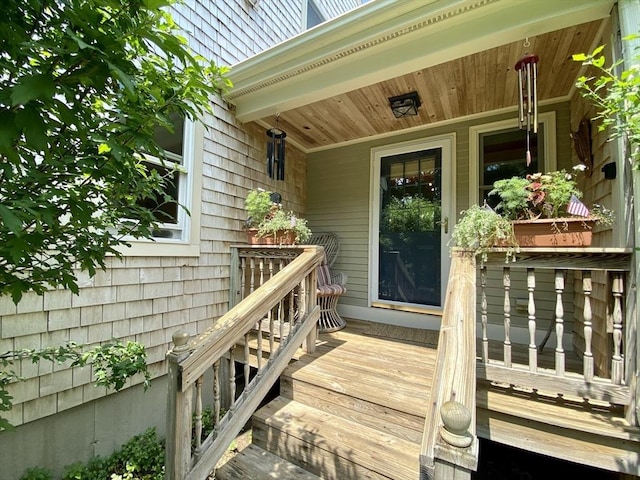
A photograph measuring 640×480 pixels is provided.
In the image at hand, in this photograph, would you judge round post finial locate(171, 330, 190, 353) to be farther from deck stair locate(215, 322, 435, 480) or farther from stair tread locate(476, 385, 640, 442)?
stair tread locate(476, 385, 640, 442)

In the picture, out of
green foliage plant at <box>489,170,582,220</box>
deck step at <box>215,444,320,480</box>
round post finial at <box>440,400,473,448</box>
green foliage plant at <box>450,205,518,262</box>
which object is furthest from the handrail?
deck step at <box>215,444,320,480</box>

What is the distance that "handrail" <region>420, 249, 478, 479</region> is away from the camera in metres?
0.97

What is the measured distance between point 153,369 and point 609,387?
10.7 ft

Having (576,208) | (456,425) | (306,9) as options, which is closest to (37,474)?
(456,425)

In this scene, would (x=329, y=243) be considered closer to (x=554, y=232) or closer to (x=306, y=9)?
(x=554, y=232)

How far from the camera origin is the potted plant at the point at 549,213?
1.79 metres

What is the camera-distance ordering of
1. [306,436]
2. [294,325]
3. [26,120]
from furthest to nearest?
[294,325]
[306,436]
[26,120]

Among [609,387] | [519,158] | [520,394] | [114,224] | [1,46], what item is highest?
[519,158]

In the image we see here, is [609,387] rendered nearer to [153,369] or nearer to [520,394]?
[520,394]

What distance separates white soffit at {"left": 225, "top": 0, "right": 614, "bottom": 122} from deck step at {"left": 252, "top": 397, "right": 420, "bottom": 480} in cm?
279

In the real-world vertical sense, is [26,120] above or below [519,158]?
below

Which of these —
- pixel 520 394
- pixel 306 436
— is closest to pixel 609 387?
pixel 520 394

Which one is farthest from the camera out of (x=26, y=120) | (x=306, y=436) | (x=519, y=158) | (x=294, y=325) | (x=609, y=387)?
(x=519, y=158)

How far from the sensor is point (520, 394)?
6.24 feet
